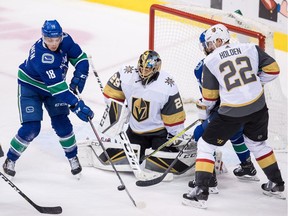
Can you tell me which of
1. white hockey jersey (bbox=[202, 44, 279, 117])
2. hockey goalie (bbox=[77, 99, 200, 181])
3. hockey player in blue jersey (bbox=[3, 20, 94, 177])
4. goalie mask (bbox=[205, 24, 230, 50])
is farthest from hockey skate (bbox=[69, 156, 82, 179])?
goalie mask (bbox=[205, 24, 230, 50])

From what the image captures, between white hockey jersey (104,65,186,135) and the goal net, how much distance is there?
756mm

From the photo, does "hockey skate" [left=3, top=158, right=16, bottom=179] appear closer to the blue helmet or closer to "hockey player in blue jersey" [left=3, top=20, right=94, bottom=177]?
"hockey player in blue jersey" [left=3, top=20, right=94, bottom=177]

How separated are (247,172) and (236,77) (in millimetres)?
728

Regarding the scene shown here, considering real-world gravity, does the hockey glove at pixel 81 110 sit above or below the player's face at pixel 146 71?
below

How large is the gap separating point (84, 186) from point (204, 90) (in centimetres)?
88

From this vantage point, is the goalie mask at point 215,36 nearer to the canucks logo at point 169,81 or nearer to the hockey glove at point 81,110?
the canucks logo at point 169,81

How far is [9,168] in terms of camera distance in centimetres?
395

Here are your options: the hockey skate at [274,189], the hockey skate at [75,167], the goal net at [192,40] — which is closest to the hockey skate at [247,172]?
the hockey skate at [274,189]

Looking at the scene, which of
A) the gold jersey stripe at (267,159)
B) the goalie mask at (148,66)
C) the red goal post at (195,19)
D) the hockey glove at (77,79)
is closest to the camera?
the gold jersey stripe at (267,159)

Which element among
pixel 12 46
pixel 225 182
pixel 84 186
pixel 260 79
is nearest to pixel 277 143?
pixel 225 182

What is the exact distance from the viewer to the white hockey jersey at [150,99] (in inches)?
152

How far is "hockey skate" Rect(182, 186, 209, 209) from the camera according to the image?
3586mm

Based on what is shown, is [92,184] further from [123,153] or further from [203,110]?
[203,110]

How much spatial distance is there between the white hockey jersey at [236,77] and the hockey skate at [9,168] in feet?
3.89
